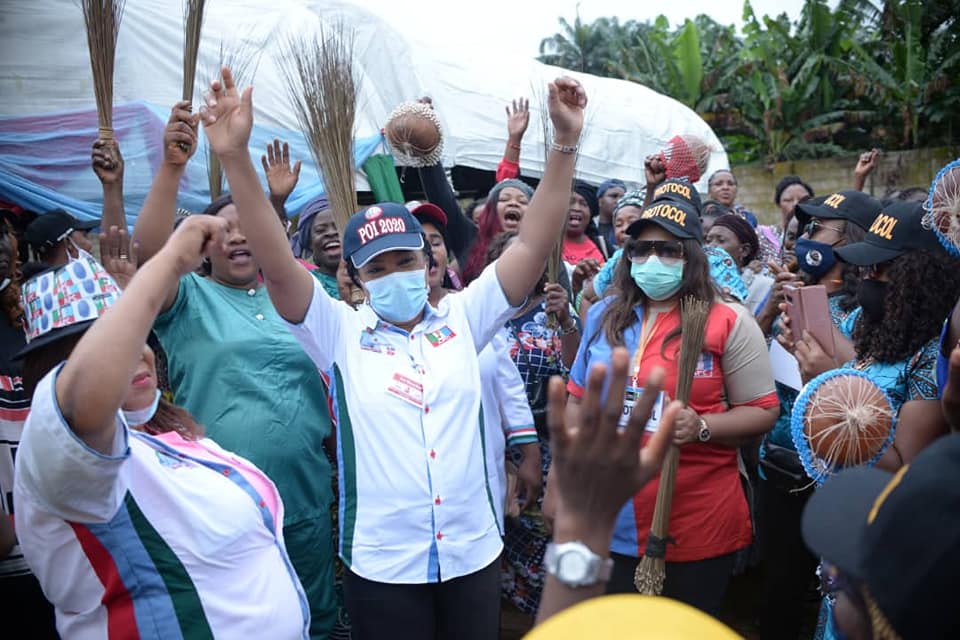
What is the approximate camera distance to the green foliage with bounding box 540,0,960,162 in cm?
1709

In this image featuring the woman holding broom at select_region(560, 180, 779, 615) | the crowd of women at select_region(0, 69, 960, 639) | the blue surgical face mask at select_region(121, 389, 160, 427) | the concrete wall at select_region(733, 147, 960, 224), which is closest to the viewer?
the crowd of women at select_region(0, 69, 960, 639)

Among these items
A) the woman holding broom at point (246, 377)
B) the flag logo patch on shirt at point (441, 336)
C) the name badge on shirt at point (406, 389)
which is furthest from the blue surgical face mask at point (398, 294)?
the woman holding broom at point (246, 377)

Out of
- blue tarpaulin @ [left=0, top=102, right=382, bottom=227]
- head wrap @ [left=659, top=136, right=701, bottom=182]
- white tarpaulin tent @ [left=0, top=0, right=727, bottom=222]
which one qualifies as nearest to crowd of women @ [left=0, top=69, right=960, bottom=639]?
head wrap @ [left=659, top=136, right=701, bottom=182]

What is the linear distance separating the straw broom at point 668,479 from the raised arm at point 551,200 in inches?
28.3

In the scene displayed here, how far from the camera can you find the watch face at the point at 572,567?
1.27 metres

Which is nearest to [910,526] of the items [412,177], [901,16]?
[412,177]

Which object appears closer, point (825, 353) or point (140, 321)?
point (140, 321)

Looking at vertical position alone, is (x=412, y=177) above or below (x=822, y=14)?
below

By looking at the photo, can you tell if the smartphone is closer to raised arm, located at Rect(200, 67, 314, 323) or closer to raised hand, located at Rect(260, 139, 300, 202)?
raised arm, located at Rect(200, 67, 314, 323)

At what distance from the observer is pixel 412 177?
8125 mm

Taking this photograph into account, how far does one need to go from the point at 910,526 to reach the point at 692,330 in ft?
7.21

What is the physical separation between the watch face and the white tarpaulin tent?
572 cm

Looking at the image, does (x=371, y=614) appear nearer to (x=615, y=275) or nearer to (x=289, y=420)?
(x=289, y=420)

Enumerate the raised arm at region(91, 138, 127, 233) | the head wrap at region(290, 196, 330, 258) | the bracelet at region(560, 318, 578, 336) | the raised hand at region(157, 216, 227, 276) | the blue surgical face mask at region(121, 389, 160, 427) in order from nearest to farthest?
the raised hand at region(157, 216, 227, 276)
the blue surgical face mask at region(121, 389, 160, 427)
the raised arm at region(91, 138, 127, 233)
the bracelet at region(560, 318, 578, 336)
the head wrap at region(290, 196, 330, 258)
